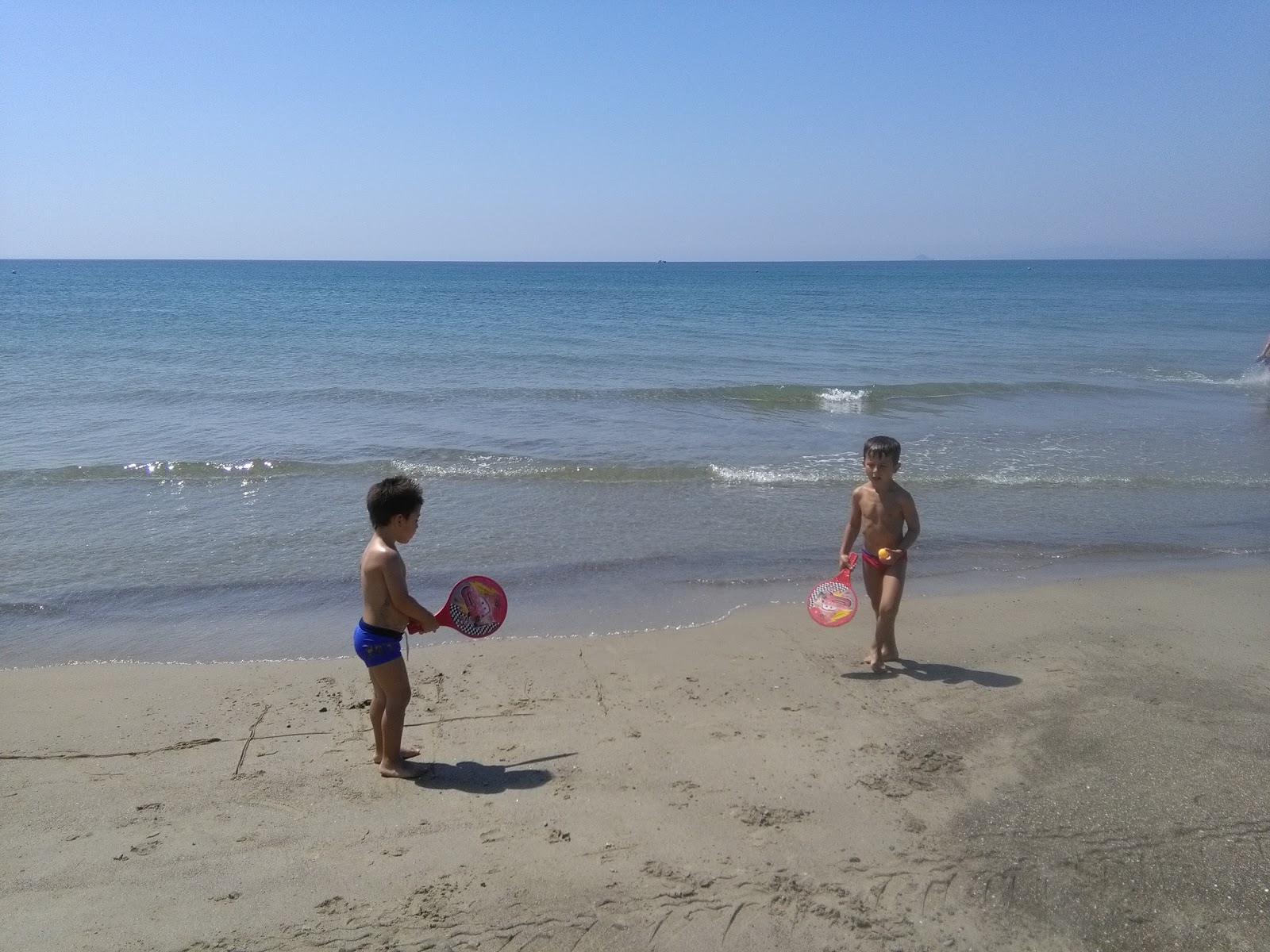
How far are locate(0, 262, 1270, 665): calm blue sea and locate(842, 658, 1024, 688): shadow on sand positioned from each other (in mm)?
1542

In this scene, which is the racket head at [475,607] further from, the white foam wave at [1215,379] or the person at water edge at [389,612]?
the white foam wave at [1215,379]

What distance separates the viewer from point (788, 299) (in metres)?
52.8

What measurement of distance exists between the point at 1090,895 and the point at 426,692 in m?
3.58

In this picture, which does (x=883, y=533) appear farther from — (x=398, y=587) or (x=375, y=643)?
(x=375, y=643)

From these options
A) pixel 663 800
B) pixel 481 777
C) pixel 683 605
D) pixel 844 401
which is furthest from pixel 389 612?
pixel 844 401

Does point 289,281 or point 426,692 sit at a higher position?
point 289,281

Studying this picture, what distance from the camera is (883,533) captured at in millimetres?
5723

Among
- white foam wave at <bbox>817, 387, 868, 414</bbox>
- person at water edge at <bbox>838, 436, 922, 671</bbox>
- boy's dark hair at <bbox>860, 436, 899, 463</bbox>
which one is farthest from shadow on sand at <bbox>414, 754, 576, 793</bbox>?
white foam wave at <bbox>817, 387, 868, 414</bbox>

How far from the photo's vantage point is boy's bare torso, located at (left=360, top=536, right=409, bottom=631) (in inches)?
167

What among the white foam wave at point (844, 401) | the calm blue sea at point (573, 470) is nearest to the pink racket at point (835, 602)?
the calm blue sea at point (573, 470)

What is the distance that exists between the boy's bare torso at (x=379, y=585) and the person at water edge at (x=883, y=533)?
279 centimetres

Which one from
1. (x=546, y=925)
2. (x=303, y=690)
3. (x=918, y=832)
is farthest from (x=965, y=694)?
(x=303, y=690)

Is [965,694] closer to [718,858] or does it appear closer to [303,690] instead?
[718,858]

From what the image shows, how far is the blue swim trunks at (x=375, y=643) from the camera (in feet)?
14.2
